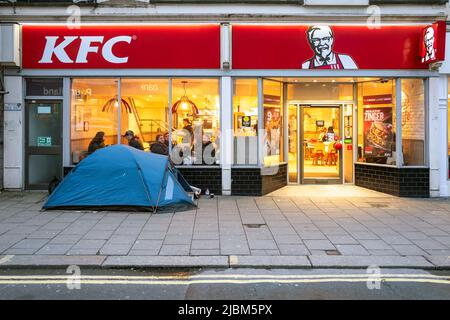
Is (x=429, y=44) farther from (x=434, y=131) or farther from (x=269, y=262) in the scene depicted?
(x=269, y=262)

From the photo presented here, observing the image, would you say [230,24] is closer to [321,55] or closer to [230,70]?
[230,70]

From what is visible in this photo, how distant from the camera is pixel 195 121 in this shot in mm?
12922

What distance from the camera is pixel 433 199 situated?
40.2ft

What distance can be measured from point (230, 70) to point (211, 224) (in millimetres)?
5056

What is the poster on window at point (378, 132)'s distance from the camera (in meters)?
13.1

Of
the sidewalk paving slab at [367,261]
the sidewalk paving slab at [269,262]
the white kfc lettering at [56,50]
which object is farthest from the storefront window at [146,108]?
the sidewalk paving slab at [367,261]

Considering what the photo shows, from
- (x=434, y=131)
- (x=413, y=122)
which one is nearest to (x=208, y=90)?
(x=413, y=122)

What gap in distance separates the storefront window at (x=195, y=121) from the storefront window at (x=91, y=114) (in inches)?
66.7

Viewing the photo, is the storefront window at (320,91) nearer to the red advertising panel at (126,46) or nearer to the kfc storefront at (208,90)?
the kfc storefront at (208,90)

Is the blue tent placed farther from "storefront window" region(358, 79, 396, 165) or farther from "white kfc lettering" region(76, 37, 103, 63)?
"storefront window" region(358, 79, 396, 165)

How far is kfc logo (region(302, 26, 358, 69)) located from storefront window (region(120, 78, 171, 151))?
13.0ft

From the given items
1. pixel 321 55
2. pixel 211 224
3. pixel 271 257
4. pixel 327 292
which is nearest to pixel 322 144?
pixel 321 55

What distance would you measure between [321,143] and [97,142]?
6.82 metres

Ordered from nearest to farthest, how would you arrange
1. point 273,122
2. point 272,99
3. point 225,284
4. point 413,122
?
point 225,284 → point 413,122 → point 272,99 → point 273,122
